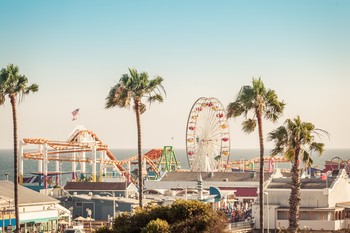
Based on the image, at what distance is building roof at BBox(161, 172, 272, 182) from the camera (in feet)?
403

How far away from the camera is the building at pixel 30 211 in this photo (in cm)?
7588

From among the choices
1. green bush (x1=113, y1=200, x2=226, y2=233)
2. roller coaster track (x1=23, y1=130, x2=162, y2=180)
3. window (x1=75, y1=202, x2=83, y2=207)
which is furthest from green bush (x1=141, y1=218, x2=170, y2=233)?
roller coaster track (x1=23, y1=130, x2=162, y2=180)

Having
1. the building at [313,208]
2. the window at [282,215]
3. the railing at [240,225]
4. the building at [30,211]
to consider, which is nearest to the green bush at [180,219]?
the railing at [240,225]

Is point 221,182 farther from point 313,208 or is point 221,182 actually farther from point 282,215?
point 313,208

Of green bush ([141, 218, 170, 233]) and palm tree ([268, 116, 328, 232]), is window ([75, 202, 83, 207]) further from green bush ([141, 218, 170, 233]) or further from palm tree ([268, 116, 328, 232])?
green bush ([141, 218, 170, 233])

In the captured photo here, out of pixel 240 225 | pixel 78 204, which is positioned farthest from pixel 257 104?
pixel 78 204

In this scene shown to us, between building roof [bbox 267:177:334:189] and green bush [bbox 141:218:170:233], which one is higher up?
building roof [bbox 267:177:334:189]

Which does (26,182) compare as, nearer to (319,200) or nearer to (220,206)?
(220,206)

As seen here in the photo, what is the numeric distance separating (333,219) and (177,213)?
36.8 m

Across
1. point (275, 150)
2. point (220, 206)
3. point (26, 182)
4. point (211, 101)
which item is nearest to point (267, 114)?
point (275, 150)

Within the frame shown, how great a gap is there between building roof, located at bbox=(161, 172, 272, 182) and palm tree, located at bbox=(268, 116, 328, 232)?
60.2 meters

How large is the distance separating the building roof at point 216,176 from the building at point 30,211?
43.8 m

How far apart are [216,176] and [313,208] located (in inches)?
1956

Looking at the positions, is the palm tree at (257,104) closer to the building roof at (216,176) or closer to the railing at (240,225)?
the railing at (240,225)
